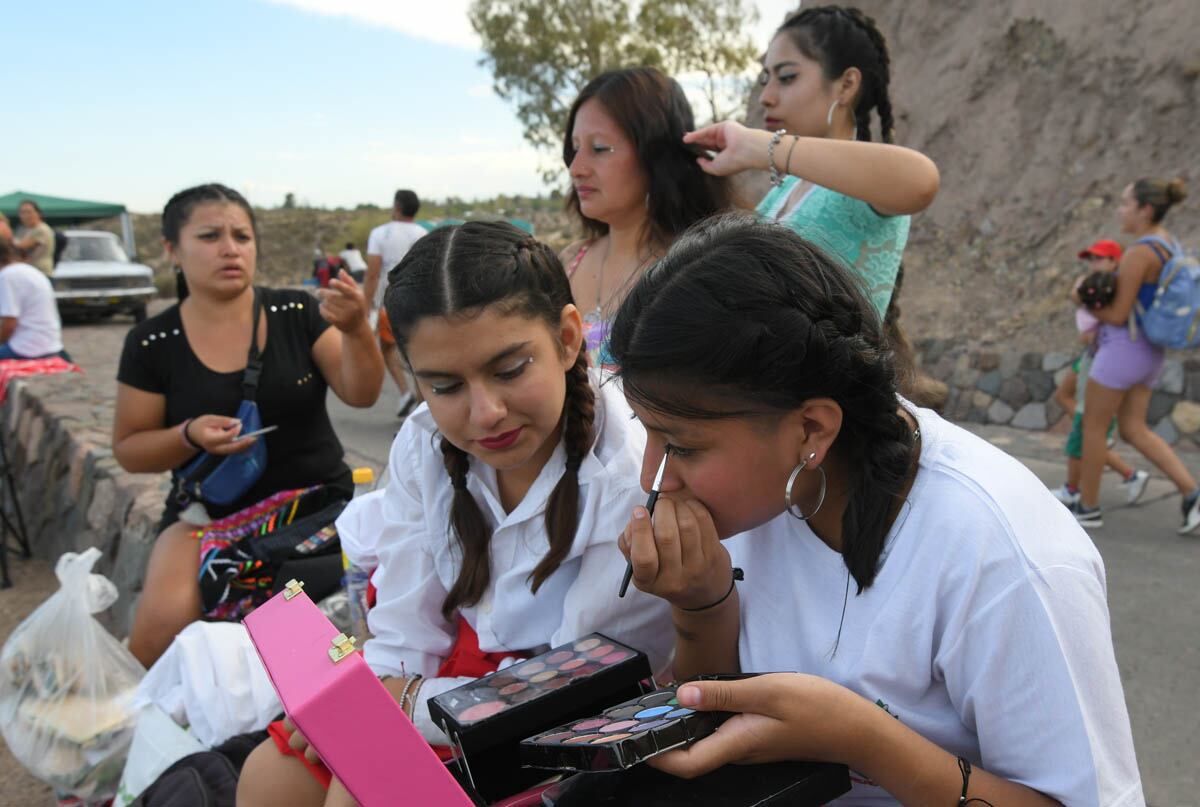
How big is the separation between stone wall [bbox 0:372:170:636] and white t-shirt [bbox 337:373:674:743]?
240 cm

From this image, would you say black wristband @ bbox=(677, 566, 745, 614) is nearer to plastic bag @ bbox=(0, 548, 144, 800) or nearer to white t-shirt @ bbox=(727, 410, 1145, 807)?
white t-shirt @ bbox=(727, 410, 1145, 807)

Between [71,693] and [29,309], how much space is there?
540 centimetres

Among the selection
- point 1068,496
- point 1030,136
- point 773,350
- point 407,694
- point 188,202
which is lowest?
point 1068,496

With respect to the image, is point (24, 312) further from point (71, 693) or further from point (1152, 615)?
point (1152, 615)

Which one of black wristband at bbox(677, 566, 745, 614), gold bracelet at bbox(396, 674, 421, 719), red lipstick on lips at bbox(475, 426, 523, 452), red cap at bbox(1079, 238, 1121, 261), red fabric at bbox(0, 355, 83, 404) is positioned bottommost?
red fabric at bbox(0, 355, 83, 404)

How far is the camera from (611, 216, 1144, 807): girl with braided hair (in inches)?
45.3

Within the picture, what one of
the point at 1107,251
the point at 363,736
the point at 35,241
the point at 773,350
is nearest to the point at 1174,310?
the point at 1107,251

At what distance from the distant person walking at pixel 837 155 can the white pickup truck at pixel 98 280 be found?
49.7 feet

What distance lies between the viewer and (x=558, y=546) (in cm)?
177

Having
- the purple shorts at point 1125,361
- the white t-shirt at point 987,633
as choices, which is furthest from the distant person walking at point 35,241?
the white t-shirt at point 987,633

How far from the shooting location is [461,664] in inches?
73.3

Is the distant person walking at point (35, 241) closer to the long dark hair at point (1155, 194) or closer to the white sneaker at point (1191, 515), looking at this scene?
the long dark hair at point (1155, 194)

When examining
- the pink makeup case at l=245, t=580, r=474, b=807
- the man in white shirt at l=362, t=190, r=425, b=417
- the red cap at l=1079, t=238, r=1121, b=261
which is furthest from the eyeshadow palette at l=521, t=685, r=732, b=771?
the man in white shirt at l=362, t=190, r=425, b=417

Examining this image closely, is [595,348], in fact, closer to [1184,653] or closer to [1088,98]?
[1184,653]
